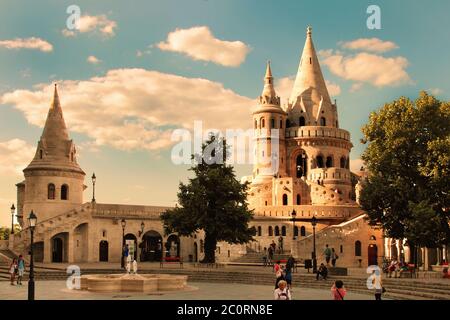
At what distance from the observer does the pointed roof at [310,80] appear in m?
92.0

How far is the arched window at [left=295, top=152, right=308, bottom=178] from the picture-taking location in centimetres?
8811

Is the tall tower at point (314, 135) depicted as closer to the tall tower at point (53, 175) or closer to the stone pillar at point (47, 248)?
the tall tower at point (53, 175)

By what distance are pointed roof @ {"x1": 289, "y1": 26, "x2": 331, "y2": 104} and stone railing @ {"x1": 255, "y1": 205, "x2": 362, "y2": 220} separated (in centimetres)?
2347

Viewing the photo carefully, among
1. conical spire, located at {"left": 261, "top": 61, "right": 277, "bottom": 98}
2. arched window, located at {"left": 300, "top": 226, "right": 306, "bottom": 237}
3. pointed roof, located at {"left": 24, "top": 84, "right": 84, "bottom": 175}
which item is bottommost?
arched window, located at {"left": 300, "top": 226, "right": 306, "bottom": 237}

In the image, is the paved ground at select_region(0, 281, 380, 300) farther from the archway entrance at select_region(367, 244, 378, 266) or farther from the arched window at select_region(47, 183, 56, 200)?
the archway entrance at select_region(367, 244, 378, 266)

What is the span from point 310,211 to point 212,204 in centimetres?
2448

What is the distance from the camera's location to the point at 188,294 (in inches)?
1200

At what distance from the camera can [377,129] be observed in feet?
147

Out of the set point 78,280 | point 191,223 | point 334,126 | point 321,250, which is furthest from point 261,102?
point 78,280

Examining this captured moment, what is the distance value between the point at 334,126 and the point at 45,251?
47.5 meters

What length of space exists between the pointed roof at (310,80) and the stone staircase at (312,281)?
168 ft

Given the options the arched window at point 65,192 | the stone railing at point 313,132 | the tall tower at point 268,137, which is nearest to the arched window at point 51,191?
the arched window at point 65,192

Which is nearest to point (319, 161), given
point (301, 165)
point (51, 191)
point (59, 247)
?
point (301, 165)

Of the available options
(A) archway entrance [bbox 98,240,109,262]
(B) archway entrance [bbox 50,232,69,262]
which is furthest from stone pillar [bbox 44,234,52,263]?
(A) archway entrance [bbox 98,240,109,262]
